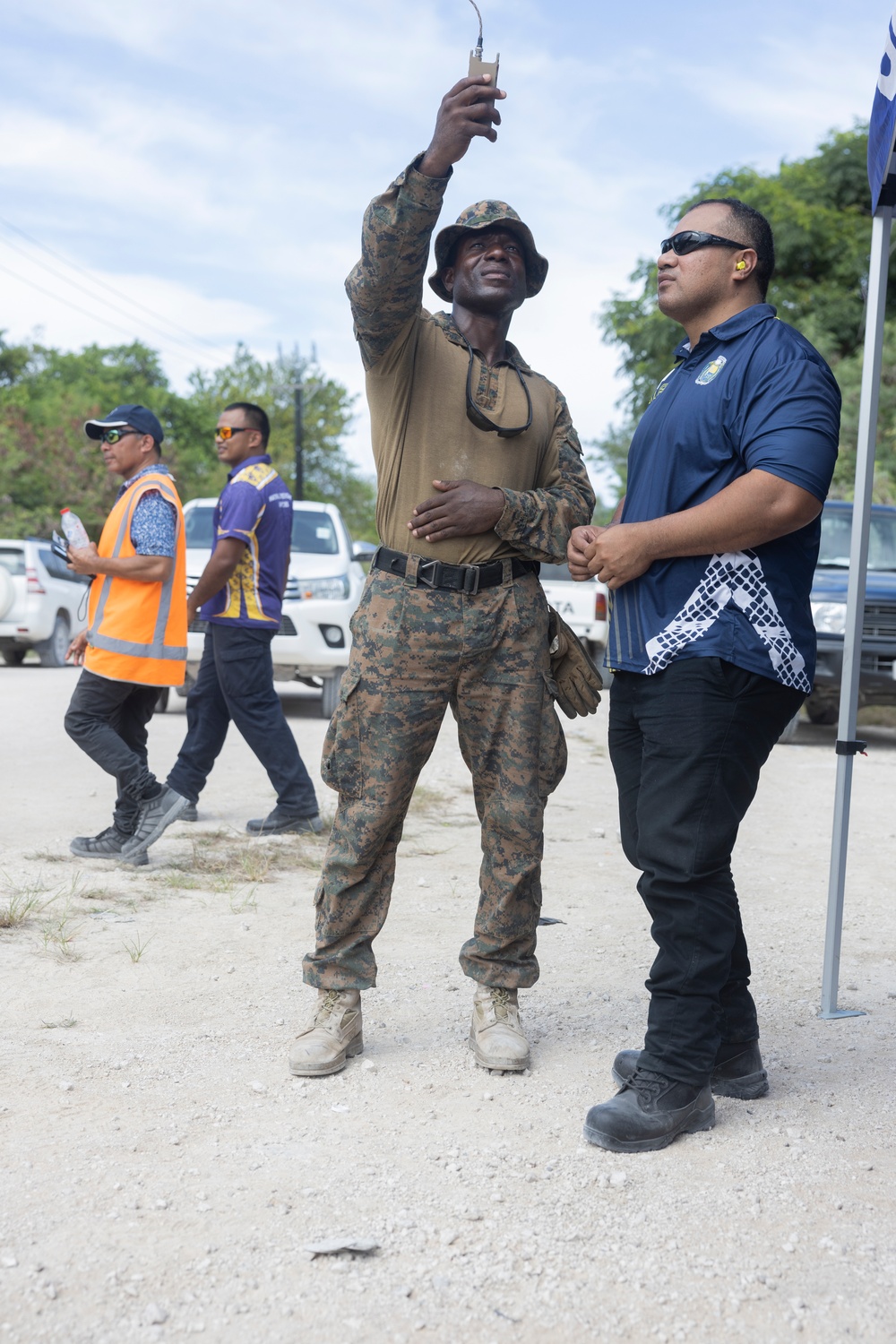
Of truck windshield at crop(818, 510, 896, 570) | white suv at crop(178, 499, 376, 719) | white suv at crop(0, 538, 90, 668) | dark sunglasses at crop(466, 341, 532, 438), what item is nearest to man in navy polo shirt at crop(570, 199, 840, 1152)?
dark sunglasses at crop(466, 341, 532, 438)

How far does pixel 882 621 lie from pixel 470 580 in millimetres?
8051

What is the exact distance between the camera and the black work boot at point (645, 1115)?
298 centimetres

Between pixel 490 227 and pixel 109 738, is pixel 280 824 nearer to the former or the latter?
pixel 109 738

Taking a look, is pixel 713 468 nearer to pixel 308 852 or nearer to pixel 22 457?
pixel 308 852

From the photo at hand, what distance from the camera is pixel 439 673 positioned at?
3.42 m

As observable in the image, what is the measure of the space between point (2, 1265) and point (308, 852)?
388 cm

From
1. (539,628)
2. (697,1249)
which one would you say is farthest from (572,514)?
(697,1249)

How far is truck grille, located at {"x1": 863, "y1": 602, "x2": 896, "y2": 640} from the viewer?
1061cm

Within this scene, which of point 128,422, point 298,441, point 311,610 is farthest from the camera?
point 298,441

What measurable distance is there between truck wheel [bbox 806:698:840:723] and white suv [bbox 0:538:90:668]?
10002mm

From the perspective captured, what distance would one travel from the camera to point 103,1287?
2.29m

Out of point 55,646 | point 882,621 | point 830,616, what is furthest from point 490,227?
point 55,646

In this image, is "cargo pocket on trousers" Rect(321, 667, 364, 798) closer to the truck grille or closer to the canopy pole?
the canopy pole

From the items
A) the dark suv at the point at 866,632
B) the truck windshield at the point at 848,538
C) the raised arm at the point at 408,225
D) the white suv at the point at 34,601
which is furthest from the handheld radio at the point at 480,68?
the white suv at the point at 34,601
